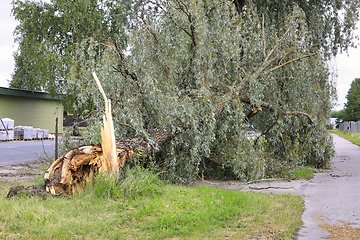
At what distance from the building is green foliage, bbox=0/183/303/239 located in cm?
1925

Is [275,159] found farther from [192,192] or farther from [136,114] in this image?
[136,114]

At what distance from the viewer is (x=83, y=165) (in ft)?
18.9

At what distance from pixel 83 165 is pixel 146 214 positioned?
1733 mm

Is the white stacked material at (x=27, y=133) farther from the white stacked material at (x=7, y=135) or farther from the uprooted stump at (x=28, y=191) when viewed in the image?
the uprooted stump at (x=28, y=191)

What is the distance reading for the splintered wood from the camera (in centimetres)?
541

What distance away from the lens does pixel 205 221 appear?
461cm

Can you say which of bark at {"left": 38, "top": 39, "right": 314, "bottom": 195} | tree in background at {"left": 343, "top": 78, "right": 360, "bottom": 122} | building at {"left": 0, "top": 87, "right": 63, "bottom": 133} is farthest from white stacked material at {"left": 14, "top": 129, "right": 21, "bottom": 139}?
tree in background at {"left": 343, "top": 78, "right": 360, "bottom": 122}

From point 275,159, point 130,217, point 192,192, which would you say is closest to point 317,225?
point 192,192

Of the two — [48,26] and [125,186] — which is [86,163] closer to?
[125,186]

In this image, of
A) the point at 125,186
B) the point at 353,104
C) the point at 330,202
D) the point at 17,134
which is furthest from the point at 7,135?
the point at 353,104

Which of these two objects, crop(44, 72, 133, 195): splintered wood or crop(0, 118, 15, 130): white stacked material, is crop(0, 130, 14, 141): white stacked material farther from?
crop(44, 72, 133, 195): splintered wood

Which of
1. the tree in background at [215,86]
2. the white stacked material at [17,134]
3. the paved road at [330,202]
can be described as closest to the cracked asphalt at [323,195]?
the paved road at [330,202]

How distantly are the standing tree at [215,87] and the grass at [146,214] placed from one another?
47.9 inches

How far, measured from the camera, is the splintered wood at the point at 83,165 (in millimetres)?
5410
